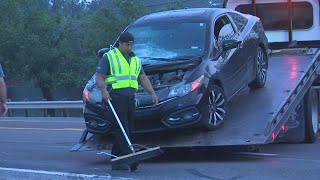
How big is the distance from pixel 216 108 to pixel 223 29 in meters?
1.66

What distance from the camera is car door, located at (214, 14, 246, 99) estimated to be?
893 centimetres

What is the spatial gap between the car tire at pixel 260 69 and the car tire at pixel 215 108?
1.42 meters

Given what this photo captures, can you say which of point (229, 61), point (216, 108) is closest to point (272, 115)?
point (216, 108)

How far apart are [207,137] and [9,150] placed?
16.0ft

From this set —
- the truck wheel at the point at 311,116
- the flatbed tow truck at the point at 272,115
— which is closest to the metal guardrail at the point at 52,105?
the flatbed tow truck at the point at 272,115

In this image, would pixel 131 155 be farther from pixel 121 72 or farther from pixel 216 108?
pixel 216 108

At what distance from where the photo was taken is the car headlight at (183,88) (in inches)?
318

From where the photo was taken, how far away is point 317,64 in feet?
35.2

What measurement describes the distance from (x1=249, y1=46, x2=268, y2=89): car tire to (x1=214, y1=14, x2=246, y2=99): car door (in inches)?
18.6

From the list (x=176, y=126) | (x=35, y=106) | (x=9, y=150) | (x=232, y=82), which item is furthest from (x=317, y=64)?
(x=35, y=106)

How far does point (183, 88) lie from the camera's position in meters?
8.10

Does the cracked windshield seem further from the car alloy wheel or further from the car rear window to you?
the car rear window

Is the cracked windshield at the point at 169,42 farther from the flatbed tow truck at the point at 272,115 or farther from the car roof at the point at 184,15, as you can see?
the flatbed tow truck at the point at 272,115

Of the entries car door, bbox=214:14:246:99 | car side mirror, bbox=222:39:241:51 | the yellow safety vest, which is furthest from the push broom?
car side mirror, bbox=222:39:241:51
